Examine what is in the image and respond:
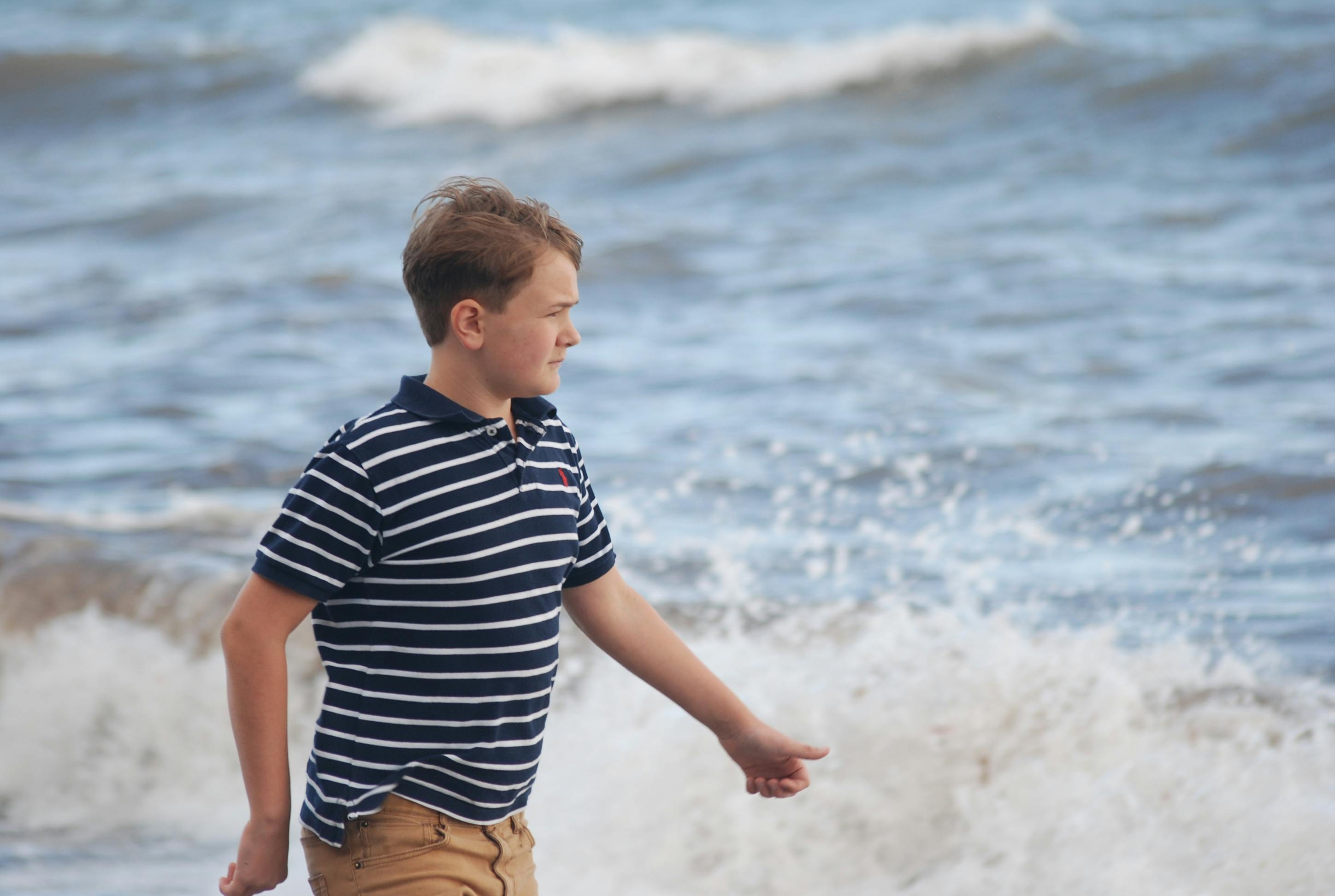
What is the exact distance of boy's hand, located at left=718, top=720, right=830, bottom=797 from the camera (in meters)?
2.14

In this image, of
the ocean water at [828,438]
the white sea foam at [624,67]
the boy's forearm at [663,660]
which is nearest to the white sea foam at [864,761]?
the ocean water at [828,438]

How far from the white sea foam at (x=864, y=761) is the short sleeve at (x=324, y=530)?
177 cm

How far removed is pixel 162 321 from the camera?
8156 millimetres

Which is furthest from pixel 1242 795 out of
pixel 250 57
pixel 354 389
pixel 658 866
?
pixel 250 57

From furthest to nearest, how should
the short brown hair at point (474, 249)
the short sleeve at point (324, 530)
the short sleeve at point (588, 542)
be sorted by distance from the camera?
the short sleeve at point (588, 542) → the short brown hair at point (474, 249) → the short sleeve at point (324, 530)

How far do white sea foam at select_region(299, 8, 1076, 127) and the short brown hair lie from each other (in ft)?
39.5

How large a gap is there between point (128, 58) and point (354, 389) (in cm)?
1149

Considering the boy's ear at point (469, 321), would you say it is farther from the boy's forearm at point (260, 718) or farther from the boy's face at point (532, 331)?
the boy's forearm at point (260, 718)

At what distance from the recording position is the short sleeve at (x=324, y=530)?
68.5 inches

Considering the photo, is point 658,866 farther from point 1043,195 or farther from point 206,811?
point 1043,195

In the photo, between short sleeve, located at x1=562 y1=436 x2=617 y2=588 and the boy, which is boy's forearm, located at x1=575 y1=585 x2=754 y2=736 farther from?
the boy

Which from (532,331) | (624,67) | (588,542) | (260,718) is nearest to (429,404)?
(532,331)

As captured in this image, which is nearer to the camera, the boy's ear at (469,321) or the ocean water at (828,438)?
the boy's ear at (469,321)

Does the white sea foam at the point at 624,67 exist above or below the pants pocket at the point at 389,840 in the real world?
below
